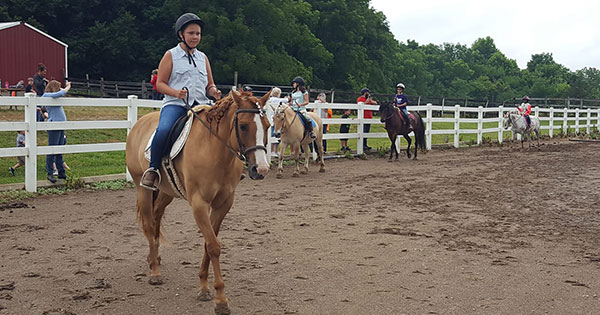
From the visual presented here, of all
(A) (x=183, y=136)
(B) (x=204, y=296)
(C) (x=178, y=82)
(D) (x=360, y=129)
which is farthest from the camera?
(D) (x=360, y=129)

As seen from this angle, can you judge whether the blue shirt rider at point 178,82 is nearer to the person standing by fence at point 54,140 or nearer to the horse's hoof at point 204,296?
the horse's hoof at point 204,296

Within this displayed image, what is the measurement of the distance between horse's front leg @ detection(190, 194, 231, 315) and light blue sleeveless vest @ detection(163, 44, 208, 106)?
1168mm

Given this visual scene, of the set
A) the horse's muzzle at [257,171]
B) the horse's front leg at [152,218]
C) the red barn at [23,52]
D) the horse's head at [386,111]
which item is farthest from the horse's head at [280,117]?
the red barn at [23,52]

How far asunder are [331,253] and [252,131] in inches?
92.3

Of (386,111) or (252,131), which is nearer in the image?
(252,131)

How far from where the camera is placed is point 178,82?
5469 mm

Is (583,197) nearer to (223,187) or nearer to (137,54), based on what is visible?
(223,187)

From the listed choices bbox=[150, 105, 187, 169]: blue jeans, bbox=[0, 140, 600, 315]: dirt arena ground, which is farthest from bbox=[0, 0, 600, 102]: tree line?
bbox=[150, 105, 187, 169]: blue jeans

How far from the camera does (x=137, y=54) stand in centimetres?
4906

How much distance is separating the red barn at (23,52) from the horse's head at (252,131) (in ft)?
115

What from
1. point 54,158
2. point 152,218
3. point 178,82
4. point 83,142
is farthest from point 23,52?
point 178,82

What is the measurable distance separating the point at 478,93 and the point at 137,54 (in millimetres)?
62526

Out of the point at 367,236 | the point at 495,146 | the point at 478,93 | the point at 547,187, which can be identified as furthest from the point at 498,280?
the point at 478,93

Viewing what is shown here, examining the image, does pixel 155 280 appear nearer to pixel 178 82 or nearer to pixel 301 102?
pixel 178 82
